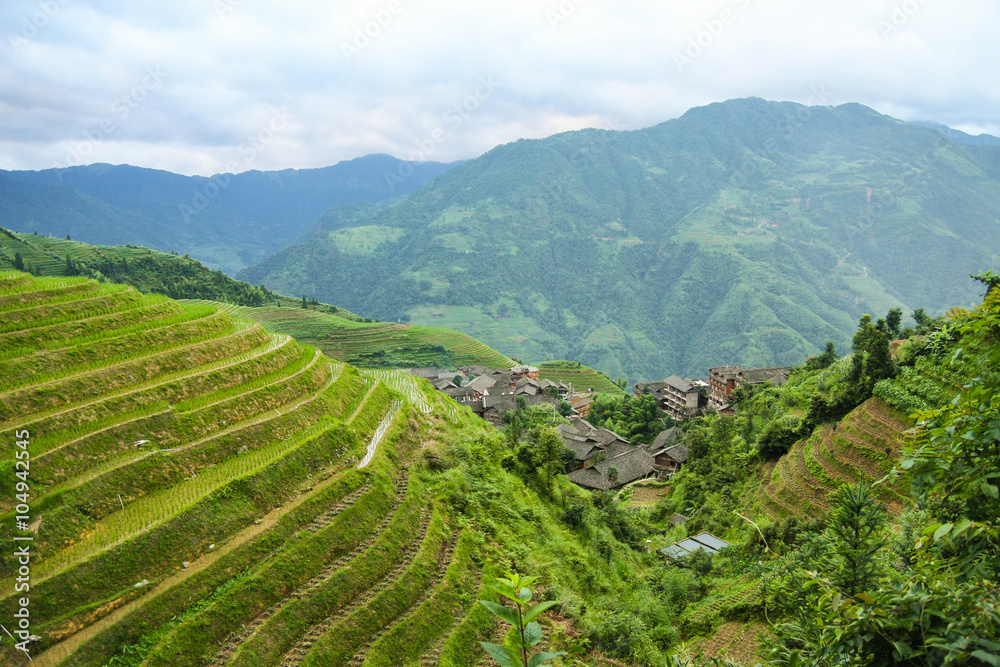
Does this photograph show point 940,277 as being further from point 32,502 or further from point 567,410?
point 32,502

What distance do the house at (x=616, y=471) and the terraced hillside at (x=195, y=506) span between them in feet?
83.4

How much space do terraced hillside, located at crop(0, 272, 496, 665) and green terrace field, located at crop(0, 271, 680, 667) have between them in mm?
43

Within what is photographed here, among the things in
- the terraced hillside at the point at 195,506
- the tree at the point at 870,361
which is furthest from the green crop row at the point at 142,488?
the tree at the point at 870,361

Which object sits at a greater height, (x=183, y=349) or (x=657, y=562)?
(x=183, y=349)

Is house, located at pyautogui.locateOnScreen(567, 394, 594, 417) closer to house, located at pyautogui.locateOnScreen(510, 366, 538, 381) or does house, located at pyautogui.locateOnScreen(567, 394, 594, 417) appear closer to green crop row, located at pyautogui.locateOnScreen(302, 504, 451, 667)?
house, located at pyautogui.locateOnScreen(510, 366, 538, 381)

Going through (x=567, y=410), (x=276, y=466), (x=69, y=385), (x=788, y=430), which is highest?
(x=69, y=385)

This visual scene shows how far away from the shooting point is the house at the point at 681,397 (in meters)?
60.5

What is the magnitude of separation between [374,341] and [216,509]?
85589mm

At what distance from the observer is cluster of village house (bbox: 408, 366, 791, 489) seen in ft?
143

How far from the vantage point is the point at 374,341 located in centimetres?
9788

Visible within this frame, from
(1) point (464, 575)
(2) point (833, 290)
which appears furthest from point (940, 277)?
(1) point (464, 575)

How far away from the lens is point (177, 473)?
46.9ft

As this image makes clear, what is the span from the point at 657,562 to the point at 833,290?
191781 millimetres
